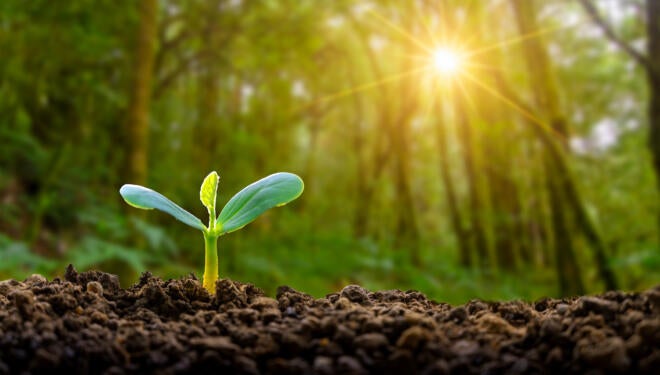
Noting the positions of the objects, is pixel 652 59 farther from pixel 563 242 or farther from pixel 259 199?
pixel 259 199

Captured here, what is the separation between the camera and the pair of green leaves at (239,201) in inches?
41.9

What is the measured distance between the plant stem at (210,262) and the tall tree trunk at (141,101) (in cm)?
237

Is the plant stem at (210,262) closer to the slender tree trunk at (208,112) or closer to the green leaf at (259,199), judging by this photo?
the green leaf at (259,199)

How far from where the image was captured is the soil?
0.73 metres

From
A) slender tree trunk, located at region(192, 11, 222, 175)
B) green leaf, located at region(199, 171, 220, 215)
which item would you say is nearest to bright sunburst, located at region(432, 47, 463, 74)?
slender tree trunk, located at region(192, 11, 222, 175)

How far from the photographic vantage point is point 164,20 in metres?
Result: 5.87

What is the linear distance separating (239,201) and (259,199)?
70 mm

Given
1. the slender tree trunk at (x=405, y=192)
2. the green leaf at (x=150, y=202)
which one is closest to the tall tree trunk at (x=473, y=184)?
the slender tree trunk at (x=405, y=192)

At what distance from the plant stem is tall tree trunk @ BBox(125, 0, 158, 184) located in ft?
7.77

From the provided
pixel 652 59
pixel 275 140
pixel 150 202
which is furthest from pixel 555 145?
pixel 275 140

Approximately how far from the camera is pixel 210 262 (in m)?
1.15

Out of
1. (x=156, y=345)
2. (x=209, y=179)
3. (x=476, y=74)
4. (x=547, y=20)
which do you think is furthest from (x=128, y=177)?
(x=547, y=20)

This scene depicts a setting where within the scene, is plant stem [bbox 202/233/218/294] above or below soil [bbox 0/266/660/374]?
above

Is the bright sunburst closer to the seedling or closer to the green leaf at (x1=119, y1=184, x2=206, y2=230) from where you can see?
the seedling
